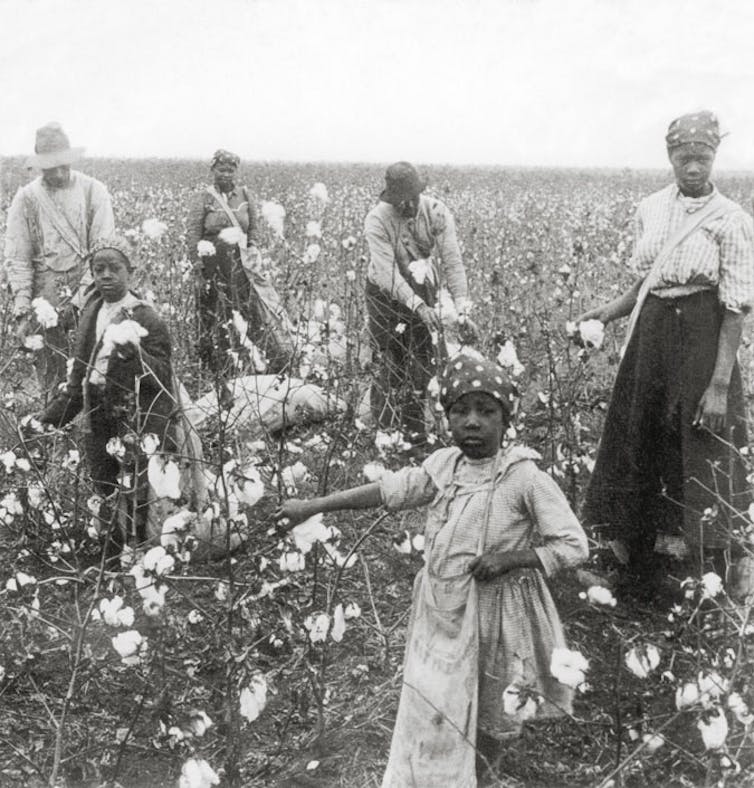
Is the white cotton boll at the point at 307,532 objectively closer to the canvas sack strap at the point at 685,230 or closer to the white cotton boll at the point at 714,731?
the white cotton boll at the point at 714,731

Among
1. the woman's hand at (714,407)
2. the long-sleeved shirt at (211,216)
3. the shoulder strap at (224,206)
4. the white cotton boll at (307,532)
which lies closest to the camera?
the white cotton boll at (307,532)

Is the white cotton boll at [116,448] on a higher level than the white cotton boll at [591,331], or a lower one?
lower

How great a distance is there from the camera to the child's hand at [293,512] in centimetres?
220

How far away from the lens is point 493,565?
6.72 feet

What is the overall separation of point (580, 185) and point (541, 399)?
16.1 m

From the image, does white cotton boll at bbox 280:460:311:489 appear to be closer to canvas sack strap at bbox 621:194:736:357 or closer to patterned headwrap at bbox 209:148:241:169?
canvas sack strap at bbox 621:194:736:357

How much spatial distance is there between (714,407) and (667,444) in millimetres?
289

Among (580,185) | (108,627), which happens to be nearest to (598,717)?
(108,627)

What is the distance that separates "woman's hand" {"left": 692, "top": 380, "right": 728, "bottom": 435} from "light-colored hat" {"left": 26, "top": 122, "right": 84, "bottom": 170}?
11.5 ft

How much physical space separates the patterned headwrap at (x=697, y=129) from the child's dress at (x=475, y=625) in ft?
4.20

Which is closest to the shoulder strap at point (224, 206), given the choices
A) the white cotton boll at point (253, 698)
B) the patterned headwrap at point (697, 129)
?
the patterned headwrap at point (697, 129)

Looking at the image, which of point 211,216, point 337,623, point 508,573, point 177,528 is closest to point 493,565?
point 508,573

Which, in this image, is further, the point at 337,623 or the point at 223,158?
the point at 223,158

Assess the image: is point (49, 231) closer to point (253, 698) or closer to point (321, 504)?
point (321, 504)
